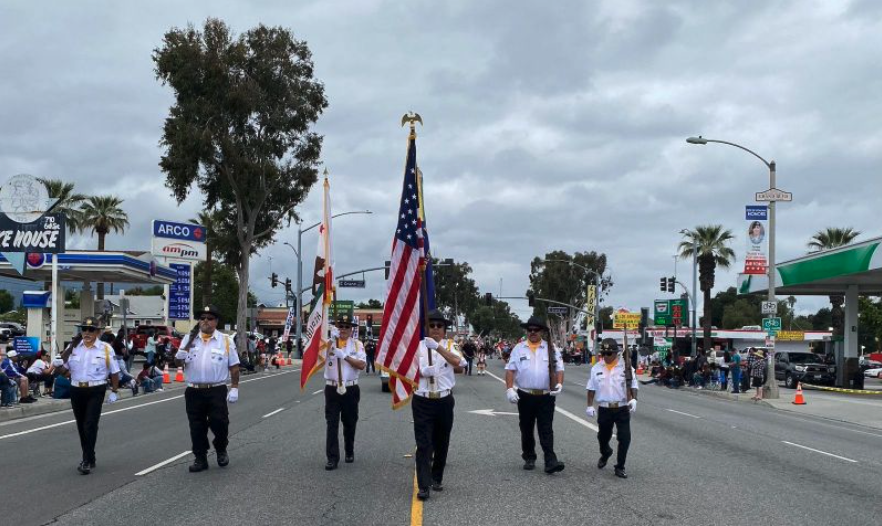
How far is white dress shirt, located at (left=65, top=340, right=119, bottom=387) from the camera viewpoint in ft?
35.3

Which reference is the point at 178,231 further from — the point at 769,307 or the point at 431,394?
the point at 431,394

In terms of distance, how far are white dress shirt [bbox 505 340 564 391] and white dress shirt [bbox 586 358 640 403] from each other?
0.53 m

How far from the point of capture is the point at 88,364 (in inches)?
425

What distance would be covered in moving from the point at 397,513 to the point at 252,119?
34032 millimetres

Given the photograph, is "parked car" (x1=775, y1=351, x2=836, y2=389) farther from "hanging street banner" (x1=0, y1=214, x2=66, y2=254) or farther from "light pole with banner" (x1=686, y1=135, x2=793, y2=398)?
"hanging street banner" (x1=0, y1=214, x2=66, y2=254)

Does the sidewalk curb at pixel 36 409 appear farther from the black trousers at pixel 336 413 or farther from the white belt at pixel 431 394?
the white belt at pixel 431 394

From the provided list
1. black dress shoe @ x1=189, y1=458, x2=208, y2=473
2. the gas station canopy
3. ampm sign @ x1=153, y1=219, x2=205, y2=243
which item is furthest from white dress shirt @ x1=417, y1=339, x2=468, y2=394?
ampm sign @ x1=153, y1=219, x2=205, y2=243

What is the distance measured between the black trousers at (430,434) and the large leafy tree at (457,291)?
102m

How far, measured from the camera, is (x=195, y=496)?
9.05 m

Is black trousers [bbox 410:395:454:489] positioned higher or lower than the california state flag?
lower

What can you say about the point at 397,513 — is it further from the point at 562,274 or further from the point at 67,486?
the point at 562,274

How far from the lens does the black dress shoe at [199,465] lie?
10.6 meters

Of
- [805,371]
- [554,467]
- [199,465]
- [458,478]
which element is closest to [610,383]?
[554,467]

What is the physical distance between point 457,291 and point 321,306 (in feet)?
359
